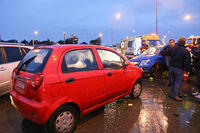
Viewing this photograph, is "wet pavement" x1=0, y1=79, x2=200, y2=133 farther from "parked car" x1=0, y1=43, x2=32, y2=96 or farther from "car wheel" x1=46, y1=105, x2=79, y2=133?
"parked car" x1=0, y1=43, x2=32, y2=96

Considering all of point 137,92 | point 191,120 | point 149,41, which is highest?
point 149,41

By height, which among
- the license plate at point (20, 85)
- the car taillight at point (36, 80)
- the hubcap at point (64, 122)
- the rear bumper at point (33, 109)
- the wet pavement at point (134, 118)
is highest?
the car taillight at point (36, 80)

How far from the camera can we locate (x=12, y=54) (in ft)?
14.3

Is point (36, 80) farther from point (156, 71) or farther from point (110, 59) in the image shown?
point (156, 71)

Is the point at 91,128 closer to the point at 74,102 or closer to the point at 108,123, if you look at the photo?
the point at 108,123

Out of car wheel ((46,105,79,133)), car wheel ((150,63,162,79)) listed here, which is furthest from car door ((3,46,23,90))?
car wheel ((150,63,162,79))

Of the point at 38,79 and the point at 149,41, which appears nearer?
the point at 38,79

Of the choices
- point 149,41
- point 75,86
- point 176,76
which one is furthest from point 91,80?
point 149,41

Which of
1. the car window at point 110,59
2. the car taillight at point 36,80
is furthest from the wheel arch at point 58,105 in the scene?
the car window at point 110,59

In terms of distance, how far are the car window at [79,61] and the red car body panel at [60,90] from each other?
0.25ft

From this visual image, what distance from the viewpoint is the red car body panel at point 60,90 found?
2160mm

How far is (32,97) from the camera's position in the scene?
2236 mm

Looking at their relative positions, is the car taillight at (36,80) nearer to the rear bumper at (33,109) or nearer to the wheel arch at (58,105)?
the rear bumper at (33,109)

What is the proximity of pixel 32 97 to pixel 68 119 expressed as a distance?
30.0 inches
